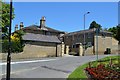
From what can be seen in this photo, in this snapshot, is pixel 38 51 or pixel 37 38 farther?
pixel 37 38

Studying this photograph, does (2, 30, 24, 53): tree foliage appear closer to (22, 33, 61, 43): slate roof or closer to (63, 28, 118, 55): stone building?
(22, 33, 61, 43): slate roof

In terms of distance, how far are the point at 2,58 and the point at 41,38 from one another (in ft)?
34.5

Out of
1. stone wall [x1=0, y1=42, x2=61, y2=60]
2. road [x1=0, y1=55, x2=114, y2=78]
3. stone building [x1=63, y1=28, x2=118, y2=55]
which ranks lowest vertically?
road [x1=0, y1=55, x2=114, y2=78]

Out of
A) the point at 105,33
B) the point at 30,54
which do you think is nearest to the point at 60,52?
the point at 30,54

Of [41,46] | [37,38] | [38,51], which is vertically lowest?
[38,51]

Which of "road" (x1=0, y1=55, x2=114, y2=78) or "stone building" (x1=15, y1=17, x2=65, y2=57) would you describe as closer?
"road" (x1=0, y1=55, x2=114, y2=78)

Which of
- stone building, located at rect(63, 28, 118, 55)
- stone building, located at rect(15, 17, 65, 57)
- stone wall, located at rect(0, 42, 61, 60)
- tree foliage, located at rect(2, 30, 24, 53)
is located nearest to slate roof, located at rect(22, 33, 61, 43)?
stone building, located at rect(15, 17, 65, 57)

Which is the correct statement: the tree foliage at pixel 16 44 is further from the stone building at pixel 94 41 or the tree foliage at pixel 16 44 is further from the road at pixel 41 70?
the stone building at pixel 94 41

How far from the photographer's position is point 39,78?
56.5 ft

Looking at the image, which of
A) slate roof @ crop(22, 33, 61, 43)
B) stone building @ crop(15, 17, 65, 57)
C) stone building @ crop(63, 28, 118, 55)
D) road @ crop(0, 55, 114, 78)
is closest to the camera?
road @ crop(0, 55, 114, 78)

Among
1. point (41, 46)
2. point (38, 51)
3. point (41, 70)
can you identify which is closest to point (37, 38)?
point (41, 46)

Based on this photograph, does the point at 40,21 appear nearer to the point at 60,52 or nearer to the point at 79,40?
the point at 79,40

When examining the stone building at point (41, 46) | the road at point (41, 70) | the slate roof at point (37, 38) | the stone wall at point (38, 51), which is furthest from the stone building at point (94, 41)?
the road at point (41, 70)

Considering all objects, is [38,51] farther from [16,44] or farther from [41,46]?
[16,44]
